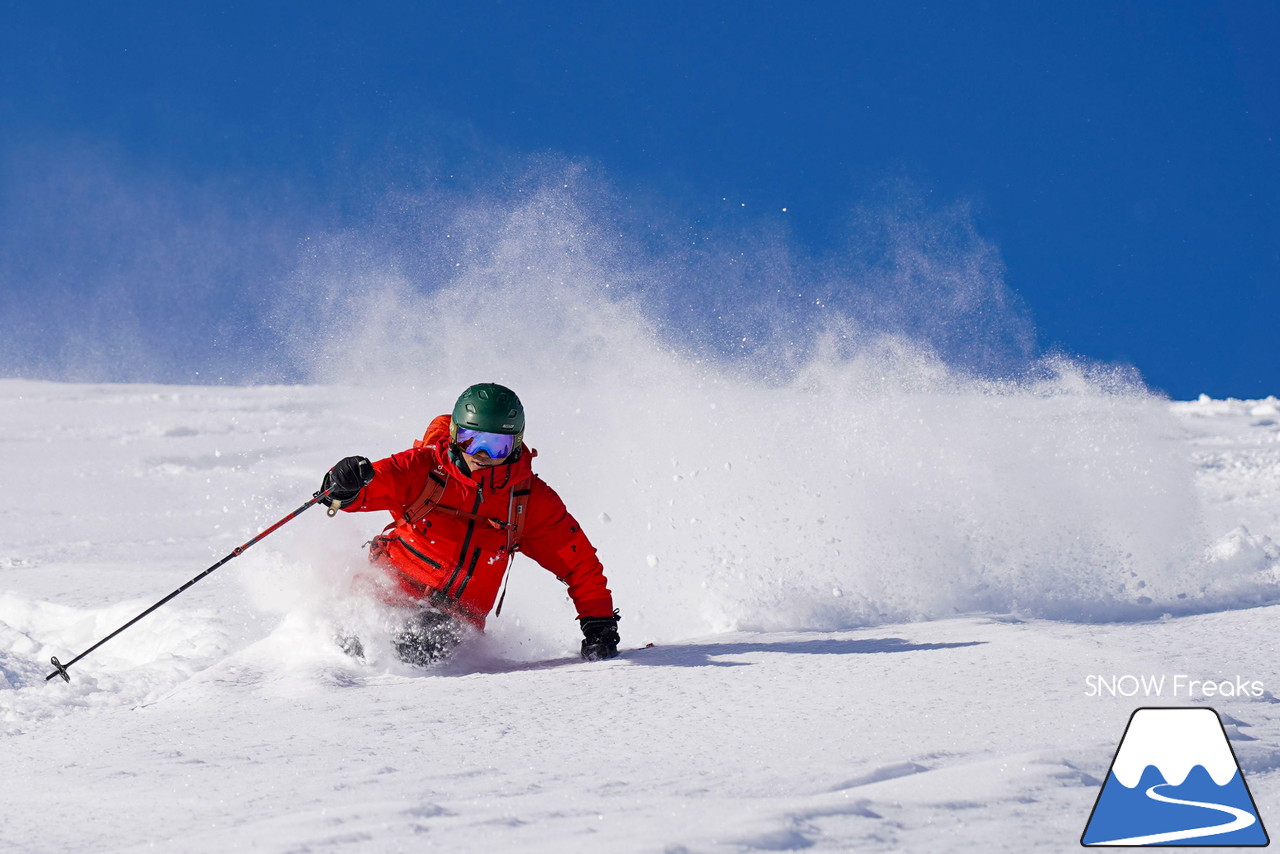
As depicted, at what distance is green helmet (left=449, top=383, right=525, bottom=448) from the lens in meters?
4.87

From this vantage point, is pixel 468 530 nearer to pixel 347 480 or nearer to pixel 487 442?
pixel 487 442

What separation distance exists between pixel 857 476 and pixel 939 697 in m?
4.72

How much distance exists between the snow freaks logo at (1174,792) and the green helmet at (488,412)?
2.83 m

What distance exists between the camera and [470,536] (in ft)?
16.6

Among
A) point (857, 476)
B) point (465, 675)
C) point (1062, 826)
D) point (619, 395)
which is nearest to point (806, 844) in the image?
point (1062, 826)

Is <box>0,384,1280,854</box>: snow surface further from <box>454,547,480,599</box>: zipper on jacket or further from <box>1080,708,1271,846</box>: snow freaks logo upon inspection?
<box>454,547,480,599</box>: zipper on jacket

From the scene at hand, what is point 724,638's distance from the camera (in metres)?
5.41

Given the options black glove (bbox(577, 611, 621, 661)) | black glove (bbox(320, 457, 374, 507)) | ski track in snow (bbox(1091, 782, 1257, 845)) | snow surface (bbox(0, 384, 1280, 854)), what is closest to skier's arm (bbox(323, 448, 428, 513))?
black glove (bbox(320, 457, 374, 507))

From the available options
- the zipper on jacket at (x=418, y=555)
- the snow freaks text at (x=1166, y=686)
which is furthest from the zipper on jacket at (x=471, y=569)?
the snow freaks text at (x=1166, y=686)

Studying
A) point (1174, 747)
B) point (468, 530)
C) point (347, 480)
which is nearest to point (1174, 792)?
point (1174, 747)

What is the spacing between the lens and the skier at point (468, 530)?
4.88 metres

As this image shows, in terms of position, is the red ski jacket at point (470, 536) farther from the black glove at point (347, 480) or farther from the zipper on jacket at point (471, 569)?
the black glove at point (347, 480)

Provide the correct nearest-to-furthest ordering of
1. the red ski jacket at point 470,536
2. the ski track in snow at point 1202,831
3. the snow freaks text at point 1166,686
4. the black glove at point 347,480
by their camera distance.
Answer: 1. the ski track in snow at point 1202,831
2. the snow freaks text at point 1166,686
3. the black glove at point 347,480
4. the red ski jacket at point 470,536

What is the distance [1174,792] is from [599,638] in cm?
270
